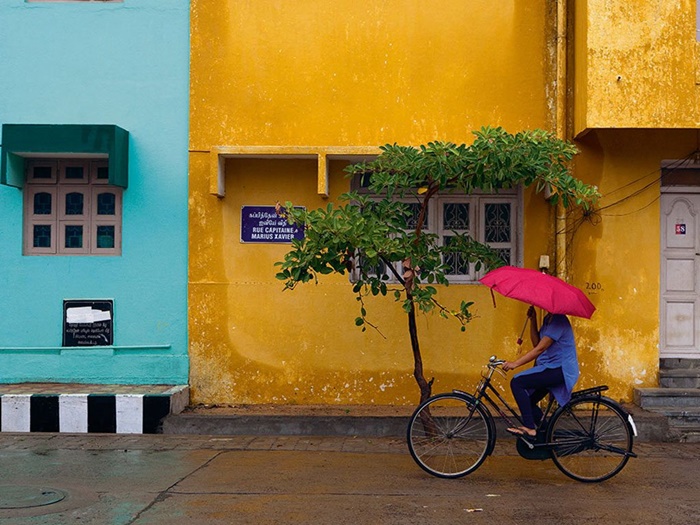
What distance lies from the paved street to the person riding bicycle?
0.58 m

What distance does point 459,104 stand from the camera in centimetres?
990

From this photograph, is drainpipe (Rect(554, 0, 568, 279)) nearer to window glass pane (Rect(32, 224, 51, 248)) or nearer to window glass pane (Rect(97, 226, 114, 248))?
window glass pane (Rect(97, 226, 114, 248))

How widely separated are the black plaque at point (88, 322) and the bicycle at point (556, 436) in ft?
14.8

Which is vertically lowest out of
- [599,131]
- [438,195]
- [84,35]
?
[438,195]

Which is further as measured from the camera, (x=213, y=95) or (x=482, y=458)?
(x=213, y=95)

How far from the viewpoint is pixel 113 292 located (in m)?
10.1

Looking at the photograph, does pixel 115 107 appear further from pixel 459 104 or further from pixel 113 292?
pixel 459 104

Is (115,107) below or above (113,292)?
above

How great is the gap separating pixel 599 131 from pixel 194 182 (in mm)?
4752

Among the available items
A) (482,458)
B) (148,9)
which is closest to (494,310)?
(482,458)

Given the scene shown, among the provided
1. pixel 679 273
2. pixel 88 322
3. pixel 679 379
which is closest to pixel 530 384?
pixel 679 379

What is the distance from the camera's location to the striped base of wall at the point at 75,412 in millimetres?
9078

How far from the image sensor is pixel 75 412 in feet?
29.8

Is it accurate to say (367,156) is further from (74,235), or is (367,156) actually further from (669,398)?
(669,398)
